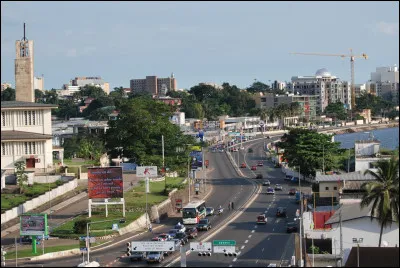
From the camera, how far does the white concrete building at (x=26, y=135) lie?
328 feet

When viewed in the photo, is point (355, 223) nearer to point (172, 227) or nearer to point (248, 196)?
point (172, 227)

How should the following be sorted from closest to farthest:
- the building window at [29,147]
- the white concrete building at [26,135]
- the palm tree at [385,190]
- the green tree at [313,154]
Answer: the palm tree at [385,190], the white concrete building at [26,135], the building window at [29,147], the green tree at [313,154]

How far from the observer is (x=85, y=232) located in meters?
77.1

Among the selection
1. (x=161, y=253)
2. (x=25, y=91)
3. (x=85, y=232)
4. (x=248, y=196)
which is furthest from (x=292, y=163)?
(x=161, y=253)

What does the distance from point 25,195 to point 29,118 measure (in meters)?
16.6

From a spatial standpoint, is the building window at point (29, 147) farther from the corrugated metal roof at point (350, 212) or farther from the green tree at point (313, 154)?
the green tree at point (313, 154)

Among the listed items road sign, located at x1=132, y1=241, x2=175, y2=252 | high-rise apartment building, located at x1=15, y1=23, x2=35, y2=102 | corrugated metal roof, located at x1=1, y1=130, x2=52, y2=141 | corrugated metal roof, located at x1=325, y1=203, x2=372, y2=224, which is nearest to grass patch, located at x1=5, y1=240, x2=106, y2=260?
road sign, located at x1=132, y1=241, x2=175, y2=252

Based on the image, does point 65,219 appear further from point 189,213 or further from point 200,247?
point 200,247

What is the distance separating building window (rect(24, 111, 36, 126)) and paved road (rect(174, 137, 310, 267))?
26.5 metres

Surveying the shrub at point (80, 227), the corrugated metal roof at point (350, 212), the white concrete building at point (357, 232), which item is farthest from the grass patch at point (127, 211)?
the corrugated metal roof at point (350, 212)

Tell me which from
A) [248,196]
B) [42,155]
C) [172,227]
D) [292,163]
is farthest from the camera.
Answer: [292,163]

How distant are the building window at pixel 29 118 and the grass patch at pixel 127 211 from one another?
13.8m

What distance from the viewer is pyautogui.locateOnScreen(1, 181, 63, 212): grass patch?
82.6 meters

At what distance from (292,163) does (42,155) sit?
39.7m
